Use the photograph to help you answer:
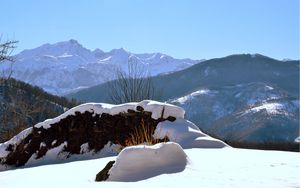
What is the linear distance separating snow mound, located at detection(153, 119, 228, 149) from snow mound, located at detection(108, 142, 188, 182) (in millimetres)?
3856

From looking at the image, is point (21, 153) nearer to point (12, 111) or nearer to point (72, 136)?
point (72, 136)

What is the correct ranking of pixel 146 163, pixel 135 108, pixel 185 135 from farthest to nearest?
pixel 135 108 → pixel 185 135 → pixel 146 163

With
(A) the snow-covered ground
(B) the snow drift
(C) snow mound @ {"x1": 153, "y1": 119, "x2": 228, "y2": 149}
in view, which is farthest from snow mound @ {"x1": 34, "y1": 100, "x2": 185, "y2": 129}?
(A) the snow-covered ground

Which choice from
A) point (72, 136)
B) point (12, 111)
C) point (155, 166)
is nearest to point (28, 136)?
point (72, 136)

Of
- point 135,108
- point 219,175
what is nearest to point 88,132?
point 135,108

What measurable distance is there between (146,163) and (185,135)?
5127 millimetres

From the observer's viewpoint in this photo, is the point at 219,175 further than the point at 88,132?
No

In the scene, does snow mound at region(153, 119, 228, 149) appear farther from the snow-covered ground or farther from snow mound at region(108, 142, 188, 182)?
snow mound at region(108, 142, 188, 182)

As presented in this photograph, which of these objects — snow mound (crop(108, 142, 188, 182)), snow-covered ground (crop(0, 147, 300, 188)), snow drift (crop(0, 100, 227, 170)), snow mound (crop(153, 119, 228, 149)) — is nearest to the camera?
snow-covered ground (crop(0, 147, 300, 188))

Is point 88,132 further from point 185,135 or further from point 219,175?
point 219,175

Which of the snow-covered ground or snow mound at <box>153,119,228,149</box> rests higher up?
snow mound at <box>153,119,228,149</box>

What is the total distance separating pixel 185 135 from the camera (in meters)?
12.5

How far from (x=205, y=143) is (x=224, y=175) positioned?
16.9 feet

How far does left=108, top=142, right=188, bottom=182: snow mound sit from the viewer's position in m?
7.25
